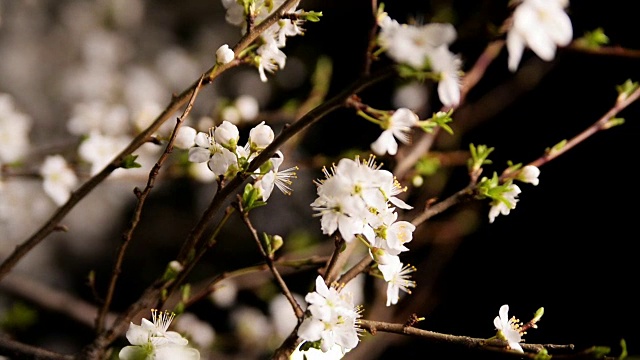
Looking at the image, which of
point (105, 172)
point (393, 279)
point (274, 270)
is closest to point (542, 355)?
point (393, 279)

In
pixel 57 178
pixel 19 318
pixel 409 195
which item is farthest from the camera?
pixel 409 195

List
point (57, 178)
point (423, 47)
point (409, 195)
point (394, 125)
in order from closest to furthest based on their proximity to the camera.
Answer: point (423, 47), point (394, 125), point (57, 178), point (409, 195)

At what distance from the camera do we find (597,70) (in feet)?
5.26

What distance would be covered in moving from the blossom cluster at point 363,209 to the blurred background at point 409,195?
38cm

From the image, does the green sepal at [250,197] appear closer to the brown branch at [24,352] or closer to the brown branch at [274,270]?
the brown branch at [274,270]

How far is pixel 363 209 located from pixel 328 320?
11 cm

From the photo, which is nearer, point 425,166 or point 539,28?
point 539,28

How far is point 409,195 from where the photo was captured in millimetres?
1630

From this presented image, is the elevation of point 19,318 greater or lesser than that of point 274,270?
greater

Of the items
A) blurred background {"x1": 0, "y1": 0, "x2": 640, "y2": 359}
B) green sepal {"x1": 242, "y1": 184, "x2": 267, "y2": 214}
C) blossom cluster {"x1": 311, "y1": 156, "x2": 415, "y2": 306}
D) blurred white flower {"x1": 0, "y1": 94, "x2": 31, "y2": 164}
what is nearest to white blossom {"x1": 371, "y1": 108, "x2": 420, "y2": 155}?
blossom cluster {"x1": 311, "y1": 156, "x2": 415, "y2": 306}

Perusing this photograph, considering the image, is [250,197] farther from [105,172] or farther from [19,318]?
[19,318]

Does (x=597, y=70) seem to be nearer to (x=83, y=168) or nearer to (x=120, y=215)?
(x=83, y=168)

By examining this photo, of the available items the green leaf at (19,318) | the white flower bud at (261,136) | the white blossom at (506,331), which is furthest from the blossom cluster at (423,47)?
the green leaf at (19,318)

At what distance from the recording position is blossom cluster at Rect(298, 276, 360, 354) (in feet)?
1.99
